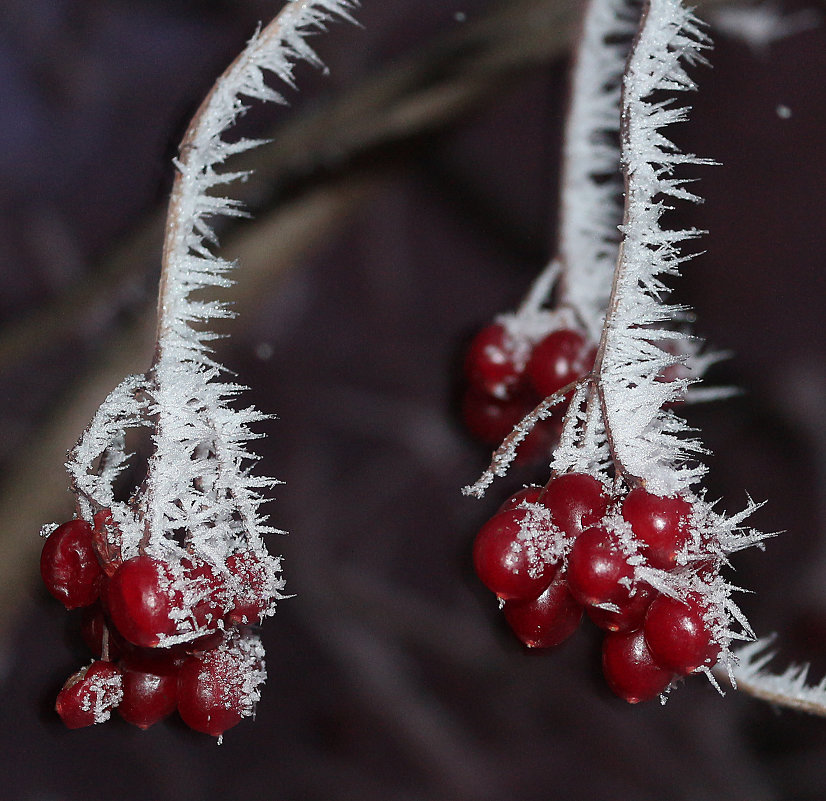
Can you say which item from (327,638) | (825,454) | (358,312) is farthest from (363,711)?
(825,454)

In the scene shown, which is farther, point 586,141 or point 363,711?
point 363,711

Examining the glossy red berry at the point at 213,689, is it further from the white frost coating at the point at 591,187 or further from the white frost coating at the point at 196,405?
the white frost coating at the point at 591,187

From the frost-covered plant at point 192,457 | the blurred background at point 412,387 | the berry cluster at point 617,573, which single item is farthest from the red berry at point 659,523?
the blurred background at point 412,387

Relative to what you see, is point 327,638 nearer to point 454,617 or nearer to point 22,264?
point 454,617

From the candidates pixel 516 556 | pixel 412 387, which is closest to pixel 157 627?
pixel 516 556

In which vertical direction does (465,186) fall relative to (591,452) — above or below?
below

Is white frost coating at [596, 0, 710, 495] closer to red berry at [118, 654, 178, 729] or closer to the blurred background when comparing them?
red berry at [118, 654, 178, 729]
